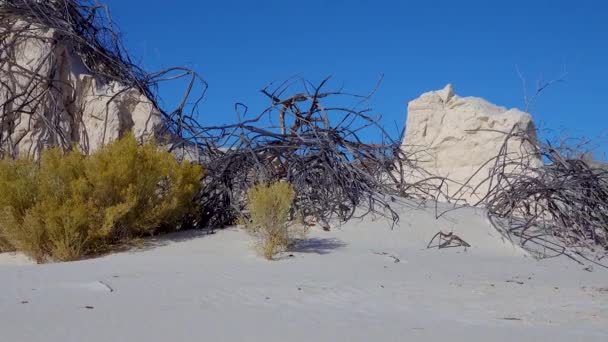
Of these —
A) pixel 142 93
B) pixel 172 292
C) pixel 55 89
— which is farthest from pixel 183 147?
pixel 172 292

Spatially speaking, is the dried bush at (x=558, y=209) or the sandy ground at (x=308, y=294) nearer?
the sandy ground at (x=308, y=294)

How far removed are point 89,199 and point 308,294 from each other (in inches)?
147

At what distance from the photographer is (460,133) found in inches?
623

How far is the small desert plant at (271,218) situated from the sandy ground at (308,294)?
0.23 meters

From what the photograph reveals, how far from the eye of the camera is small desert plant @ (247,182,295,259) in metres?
7.59

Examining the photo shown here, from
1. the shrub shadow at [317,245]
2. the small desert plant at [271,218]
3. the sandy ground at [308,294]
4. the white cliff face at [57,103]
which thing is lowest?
the sandy ground at [308,294]

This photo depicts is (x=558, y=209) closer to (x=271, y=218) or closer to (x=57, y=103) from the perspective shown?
(x=271, y=218)

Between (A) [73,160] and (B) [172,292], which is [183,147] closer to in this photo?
(A) [73,160]

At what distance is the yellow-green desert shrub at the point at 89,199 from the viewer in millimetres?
7469

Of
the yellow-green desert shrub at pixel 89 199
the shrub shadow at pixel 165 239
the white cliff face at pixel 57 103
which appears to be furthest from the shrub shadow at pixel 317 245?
the white cliff face at pixel 57 103

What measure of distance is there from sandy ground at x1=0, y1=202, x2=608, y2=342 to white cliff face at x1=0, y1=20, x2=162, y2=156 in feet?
9.41

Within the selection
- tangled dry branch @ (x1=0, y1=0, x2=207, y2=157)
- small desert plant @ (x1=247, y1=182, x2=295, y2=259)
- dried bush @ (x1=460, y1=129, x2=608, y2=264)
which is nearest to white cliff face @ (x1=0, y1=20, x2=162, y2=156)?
tangled dry branch @ (x1=0, y1=0, x2=207, y2=157)

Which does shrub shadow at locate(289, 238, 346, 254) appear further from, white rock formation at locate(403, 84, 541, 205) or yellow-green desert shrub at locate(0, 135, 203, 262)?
white rock formation at locate(403, 84, 541, 205)

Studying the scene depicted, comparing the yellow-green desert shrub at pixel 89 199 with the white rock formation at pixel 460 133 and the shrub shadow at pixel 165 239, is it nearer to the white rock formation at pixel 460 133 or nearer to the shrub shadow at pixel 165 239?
the shrub shadow at pixel 165 239
